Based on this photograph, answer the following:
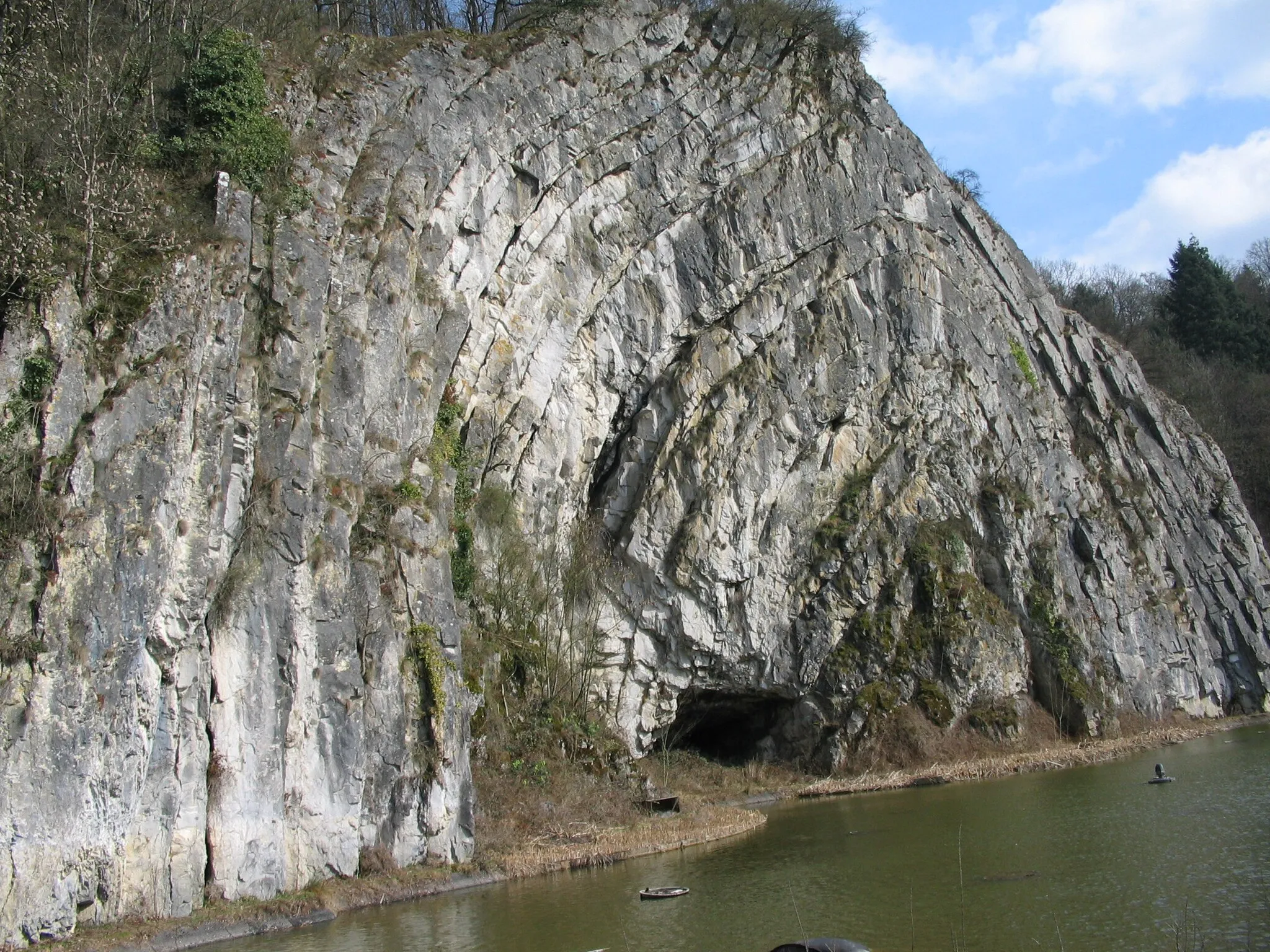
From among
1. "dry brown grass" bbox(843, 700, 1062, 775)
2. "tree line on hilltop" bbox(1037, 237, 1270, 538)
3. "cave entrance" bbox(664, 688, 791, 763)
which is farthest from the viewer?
"tree line on hilltop" bbox(1037, 237, 1270, 538)

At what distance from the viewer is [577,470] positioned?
1059 inches

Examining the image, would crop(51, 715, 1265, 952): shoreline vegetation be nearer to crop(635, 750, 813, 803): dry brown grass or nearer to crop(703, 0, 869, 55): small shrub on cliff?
crop(635, 750, 813, 803): dry brown grass

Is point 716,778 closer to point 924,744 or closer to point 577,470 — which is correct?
point 924,744

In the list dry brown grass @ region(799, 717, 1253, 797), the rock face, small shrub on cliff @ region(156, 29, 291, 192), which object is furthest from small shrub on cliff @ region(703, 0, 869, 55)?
dry brown grass @ region(799, 717, 1253, 797)

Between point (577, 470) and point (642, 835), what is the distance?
10538 millimetres

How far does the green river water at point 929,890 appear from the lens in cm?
1098

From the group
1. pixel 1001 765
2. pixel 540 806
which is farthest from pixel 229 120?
pixel 1001 765

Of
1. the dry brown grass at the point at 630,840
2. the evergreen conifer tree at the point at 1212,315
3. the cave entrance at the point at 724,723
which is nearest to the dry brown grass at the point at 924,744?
the cave entrance at the point at 724,723

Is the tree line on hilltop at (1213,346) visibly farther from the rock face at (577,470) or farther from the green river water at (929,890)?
the green river water at (929,890)

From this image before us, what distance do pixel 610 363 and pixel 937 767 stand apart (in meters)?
14.2

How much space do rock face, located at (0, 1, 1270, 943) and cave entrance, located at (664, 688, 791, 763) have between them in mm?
173

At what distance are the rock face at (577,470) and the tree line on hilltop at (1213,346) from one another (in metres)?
11.7

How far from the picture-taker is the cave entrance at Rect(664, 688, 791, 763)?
2900 centimetres

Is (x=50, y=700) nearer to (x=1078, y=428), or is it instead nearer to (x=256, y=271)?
(x=256, y=271)
